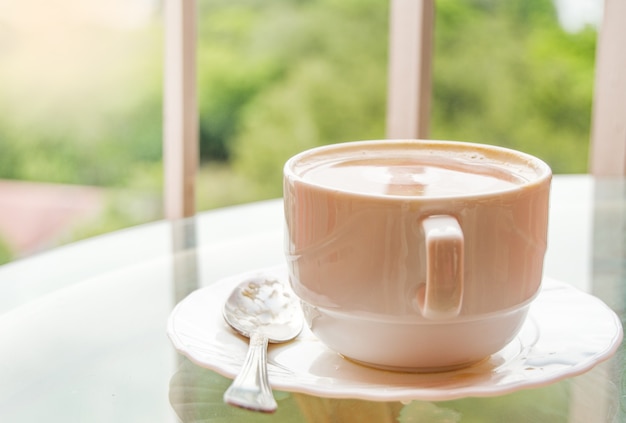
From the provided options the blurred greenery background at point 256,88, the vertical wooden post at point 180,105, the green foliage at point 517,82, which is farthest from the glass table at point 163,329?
the green foliage at point 517,82

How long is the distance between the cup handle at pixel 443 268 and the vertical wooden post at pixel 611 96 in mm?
678

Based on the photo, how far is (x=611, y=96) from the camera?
103cm

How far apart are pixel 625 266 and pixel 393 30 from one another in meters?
0.46

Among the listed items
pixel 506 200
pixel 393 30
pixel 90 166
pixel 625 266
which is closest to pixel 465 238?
pixel 506 200

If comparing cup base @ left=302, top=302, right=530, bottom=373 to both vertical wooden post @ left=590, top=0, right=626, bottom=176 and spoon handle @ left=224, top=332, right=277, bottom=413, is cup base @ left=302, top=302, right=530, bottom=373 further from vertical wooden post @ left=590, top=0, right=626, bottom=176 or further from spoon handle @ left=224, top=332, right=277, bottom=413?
vertical wooden post @ left=590, top=0, right=626, bottom=176

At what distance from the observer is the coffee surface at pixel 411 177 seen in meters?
0.47

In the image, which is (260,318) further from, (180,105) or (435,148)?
(180,105)

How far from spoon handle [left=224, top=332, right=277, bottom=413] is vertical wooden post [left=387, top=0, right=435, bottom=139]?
2.01 ft

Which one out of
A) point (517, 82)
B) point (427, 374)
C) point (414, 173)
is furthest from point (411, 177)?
point (517, 82)

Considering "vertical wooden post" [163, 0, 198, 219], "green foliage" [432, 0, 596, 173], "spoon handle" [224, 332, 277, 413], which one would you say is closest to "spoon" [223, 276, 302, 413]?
"spoon handle" [224, 332, 277, 413]

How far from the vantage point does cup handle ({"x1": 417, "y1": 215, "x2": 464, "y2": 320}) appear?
397mm

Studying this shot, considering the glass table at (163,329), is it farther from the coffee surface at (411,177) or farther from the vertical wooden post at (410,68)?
the vertical wooden post at (410,68)

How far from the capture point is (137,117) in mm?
3533

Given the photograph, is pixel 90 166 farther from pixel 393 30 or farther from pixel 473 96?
pixel 393 30
